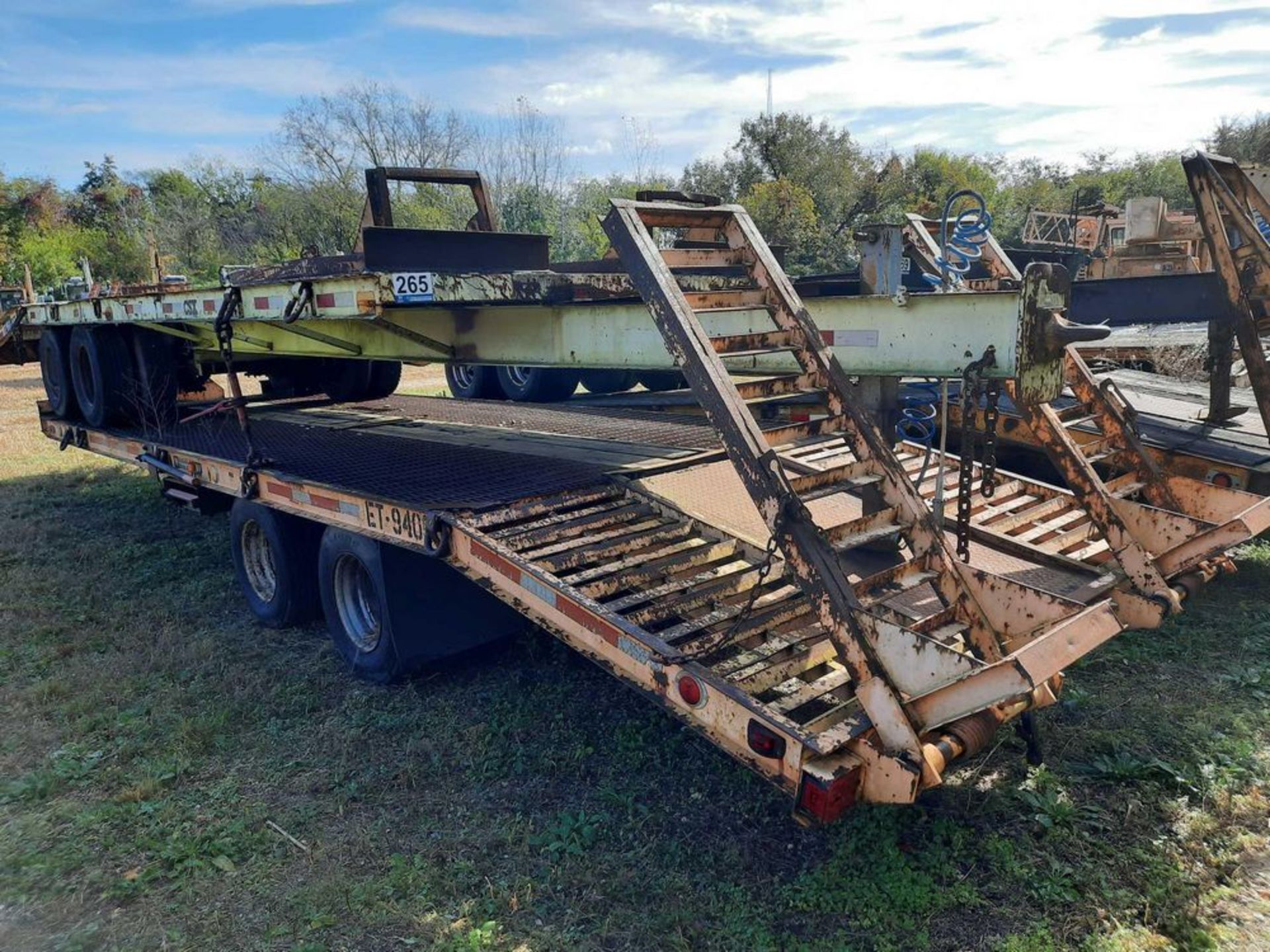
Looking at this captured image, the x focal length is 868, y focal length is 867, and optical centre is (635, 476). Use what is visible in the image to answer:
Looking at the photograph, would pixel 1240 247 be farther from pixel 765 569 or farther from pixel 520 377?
pixel 520 377

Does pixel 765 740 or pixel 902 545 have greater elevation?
pixel 902 545

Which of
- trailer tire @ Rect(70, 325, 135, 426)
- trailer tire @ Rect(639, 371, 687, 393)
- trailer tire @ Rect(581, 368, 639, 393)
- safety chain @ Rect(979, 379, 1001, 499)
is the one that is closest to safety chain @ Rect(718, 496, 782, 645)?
safety chain @ Rect(979, 379, 1001, 499)

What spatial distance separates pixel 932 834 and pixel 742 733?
984 millimetres

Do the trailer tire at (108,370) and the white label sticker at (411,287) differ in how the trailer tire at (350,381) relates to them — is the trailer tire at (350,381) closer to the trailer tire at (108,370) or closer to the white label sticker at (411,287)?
the trailer tire at (108,370)

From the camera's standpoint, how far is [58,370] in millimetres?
7750

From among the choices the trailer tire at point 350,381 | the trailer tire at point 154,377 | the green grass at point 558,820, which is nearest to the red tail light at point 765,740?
the green grass at point 558,820

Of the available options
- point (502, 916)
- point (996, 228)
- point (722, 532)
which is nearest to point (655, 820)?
point (502, 916)

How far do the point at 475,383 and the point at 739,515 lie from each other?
6.78 m

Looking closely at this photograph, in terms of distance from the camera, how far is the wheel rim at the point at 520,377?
964cm

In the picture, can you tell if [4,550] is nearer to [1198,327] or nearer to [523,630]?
[523,630]

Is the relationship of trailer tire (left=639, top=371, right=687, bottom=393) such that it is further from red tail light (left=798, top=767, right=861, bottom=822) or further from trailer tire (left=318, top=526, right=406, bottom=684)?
red tail light (left=798, top=767, right=861, bottom=822)

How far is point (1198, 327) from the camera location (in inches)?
351

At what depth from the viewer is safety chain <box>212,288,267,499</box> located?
478cm

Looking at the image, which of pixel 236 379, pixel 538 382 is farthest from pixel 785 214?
pixel 236 379
